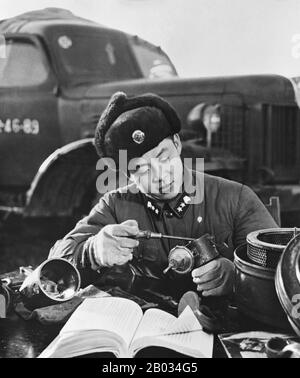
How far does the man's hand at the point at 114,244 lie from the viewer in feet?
4.62

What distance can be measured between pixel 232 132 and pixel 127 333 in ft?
2.92

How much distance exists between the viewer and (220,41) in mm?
1665

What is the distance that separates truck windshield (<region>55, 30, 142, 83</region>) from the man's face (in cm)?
50

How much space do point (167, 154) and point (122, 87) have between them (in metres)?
0.43

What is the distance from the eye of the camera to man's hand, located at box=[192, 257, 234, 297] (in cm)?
132

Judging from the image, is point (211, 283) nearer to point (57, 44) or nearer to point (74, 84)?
point (74, 84)

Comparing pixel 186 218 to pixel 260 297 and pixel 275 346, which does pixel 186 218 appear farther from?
pixel 275 346

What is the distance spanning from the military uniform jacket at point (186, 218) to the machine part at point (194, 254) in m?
0.07

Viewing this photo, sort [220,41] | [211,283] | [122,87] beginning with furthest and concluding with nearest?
[122,87], [220,41], [211,283]

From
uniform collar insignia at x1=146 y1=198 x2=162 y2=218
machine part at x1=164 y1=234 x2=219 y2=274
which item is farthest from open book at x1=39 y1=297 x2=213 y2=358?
uniform collar insignia at x1=146 y1=198 x2=162 y2=218

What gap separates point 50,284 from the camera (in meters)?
1.33

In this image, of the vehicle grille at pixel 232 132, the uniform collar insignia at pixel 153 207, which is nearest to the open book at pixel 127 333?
the uniform collar insignia at pixel 153 207

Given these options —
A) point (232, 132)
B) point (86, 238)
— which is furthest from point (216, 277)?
point (232, 132)
